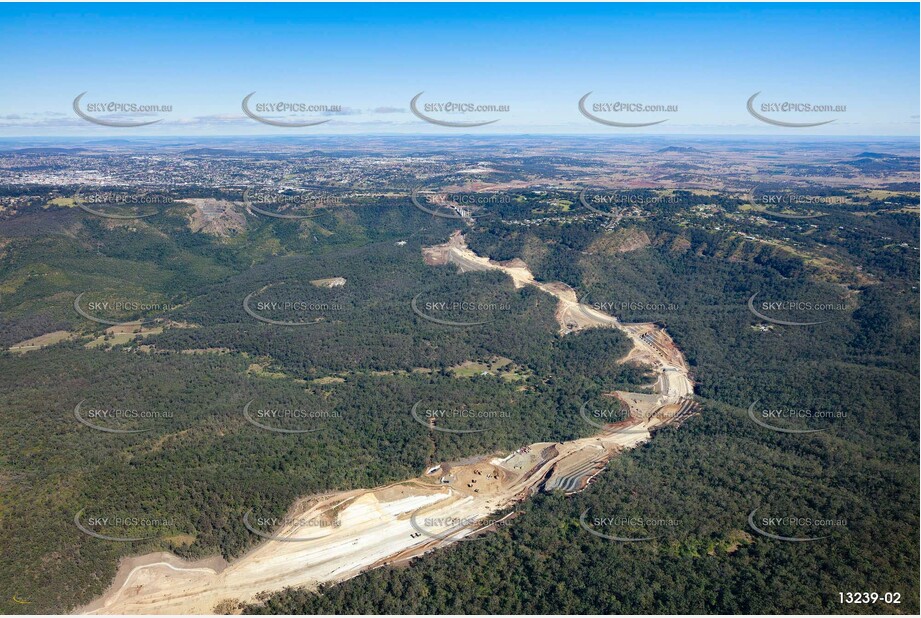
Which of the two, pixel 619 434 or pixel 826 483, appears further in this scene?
pixel 619 434

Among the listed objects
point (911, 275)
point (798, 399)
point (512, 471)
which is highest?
point (911, 275)

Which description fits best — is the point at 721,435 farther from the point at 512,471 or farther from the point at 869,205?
the point at 869,205

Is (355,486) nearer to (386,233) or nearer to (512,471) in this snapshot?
(512,471)

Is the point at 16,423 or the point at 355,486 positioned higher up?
the point at 16,423

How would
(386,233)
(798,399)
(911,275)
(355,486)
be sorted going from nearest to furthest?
(355,486), (798,399), (911,275), (386,233)

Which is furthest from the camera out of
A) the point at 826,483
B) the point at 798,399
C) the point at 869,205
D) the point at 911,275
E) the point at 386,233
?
the point at 386,233

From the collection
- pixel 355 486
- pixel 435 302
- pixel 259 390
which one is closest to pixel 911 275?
pixel 435 302

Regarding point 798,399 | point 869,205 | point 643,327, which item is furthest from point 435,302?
point 869,205
